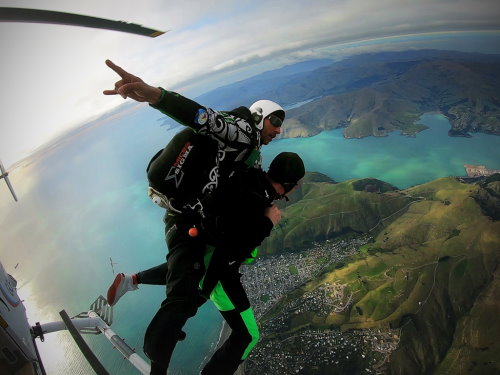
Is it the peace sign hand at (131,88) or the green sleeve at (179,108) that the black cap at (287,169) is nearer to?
the green sleeve at (179,108)

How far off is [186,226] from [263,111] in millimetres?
1240

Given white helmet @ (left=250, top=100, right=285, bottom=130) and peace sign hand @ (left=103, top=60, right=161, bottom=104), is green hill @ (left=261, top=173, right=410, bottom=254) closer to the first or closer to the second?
white helmet @ (left=250, top=100, right=285, bottom=130)

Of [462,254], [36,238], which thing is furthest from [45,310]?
[462,254]

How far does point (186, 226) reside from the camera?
2.29m

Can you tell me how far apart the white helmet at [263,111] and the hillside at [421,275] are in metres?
44.5

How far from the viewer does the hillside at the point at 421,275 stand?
40125mm

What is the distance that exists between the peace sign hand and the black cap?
0.98m

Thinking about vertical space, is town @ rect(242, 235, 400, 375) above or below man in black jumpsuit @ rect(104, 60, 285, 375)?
below

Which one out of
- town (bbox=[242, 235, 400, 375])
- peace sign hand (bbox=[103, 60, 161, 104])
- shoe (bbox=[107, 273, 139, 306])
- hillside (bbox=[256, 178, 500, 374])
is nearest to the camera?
peace sign hand (bbox=[103, 60, 161, 104])

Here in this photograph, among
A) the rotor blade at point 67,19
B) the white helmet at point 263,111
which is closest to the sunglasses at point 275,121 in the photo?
the white helmet at point 263,111

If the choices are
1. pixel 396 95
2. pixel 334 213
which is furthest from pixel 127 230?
pixel 396 95

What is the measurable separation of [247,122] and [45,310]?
69.1 metres

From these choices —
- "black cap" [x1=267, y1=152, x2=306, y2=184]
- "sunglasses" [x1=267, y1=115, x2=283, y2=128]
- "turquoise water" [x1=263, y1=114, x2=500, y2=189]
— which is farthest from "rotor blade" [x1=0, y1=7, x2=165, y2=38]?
"turquoise water" [x1=263, y1=114, x2=500, y2=189]

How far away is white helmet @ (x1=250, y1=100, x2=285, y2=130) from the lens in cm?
250
